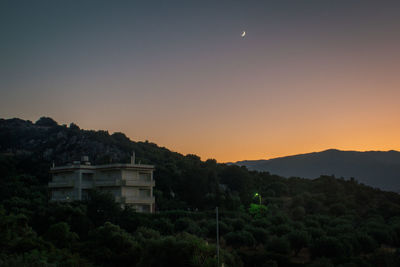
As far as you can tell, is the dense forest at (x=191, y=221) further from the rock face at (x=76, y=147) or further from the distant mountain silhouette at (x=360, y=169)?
the distant mountain silhouette at (x=360, y=169)

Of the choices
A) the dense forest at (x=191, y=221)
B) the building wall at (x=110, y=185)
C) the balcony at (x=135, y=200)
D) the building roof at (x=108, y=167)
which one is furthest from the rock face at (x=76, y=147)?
the balcony at (x=135, y=200)

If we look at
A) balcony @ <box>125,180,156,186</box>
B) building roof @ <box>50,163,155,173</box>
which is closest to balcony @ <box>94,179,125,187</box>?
balcony @ <box>125,180,156,186</box>

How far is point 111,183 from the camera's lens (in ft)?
168

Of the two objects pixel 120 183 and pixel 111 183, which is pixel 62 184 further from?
pixel 120 183

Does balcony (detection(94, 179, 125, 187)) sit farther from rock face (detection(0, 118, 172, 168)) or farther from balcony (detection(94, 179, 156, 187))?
rock face (detection(0, 118, 172, 168))

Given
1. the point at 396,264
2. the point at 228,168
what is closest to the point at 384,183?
the point at 228,168

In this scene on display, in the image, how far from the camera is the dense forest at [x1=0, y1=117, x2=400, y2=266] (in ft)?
89.8

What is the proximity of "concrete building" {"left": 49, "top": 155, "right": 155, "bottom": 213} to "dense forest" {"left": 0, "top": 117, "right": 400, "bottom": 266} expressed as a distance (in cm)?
292

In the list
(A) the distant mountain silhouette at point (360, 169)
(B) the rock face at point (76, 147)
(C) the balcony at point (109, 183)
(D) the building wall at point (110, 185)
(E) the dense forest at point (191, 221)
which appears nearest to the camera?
(E) the dense forest at point (191, 221)

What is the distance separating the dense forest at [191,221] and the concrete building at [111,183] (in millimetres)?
2921

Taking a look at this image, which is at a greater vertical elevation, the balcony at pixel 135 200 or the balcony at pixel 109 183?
the balcony at pixel 109 183

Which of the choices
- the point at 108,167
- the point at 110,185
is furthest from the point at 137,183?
the point at 108,167

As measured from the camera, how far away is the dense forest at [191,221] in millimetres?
27359

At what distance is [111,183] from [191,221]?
11.3 m
